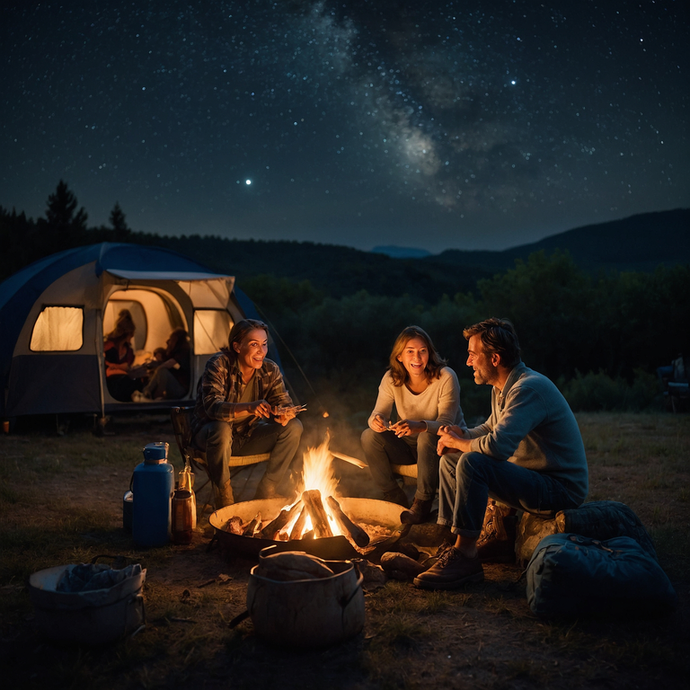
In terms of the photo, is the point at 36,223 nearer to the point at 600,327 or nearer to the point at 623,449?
the point at 600,327

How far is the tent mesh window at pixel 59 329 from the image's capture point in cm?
770

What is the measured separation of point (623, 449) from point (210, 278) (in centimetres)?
540

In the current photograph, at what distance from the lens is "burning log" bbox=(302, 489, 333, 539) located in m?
3.62

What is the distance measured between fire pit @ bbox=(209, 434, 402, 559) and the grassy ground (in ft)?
0.69

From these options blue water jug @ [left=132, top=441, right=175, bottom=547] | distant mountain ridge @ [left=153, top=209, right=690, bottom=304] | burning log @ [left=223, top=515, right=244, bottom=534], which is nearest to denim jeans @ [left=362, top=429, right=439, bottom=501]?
burning log @ [left=223, top=515, right=244, bottom=534]

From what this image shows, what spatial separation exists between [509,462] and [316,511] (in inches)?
47.5

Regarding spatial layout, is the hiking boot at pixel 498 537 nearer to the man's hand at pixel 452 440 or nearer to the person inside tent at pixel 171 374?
the man's hand at pixel 452 440

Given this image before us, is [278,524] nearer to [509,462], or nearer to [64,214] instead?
[509,462]

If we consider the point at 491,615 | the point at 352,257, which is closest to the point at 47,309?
the point at 491,615

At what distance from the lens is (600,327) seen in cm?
1606

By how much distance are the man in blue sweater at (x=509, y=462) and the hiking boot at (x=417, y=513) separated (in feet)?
2.02

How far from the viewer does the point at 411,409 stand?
432cm

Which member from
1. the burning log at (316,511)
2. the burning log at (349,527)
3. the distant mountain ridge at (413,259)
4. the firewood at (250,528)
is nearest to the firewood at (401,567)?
the burning log at (349,527)

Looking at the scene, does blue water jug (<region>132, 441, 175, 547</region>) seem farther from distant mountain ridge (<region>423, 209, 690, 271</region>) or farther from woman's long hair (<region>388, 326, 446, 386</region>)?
distant mountain ridge (<region>423, 209, 690, 271</region>)
